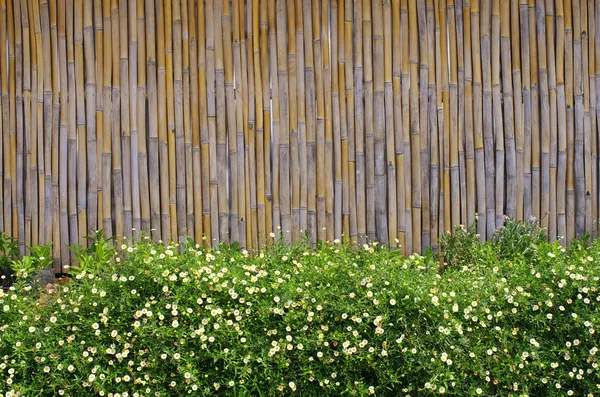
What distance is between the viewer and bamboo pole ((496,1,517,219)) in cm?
429

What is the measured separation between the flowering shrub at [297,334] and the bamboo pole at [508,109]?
1.11m

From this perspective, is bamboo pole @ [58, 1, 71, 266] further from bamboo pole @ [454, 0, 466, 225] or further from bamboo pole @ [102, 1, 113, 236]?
bamboo pole @ [454, 0, 466, 225]

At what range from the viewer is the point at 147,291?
3.12m

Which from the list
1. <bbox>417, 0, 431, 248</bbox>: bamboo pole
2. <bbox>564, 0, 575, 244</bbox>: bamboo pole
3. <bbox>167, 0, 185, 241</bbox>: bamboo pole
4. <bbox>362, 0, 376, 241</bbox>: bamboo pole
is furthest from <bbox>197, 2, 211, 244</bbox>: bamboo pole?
<bbox>564, 0, 575, 244</bbox>: bamboo pole

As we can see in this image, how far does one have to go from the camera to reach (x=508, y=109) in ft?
14.1

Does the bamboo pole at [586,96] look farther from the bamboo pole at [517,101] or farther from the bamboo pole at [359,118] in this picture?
the bamboo pole at [359,118]

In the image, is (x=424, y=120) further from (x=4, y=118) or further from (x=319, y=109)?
(x=4, y=118)

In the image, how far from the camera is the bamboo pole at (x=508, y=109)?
4293mm

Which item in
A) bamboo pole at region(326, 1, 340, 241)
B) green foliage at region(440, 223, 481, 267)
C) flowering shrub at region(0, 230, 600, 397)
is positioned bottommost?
flowering shrub at region(0, 230, 600, 397)

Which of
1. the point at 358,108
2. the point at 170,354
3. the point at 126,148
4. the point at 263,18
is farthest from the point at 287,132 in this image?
the point at 170,354

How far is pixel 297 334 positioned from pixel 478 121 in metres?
2.11

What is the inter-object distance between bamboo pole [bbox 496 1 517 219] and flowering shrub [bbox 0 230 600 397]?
43.5 inches

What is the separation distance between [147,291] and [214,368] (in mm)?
509

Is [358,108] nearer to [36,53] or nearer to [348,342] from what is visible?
[348,342]
